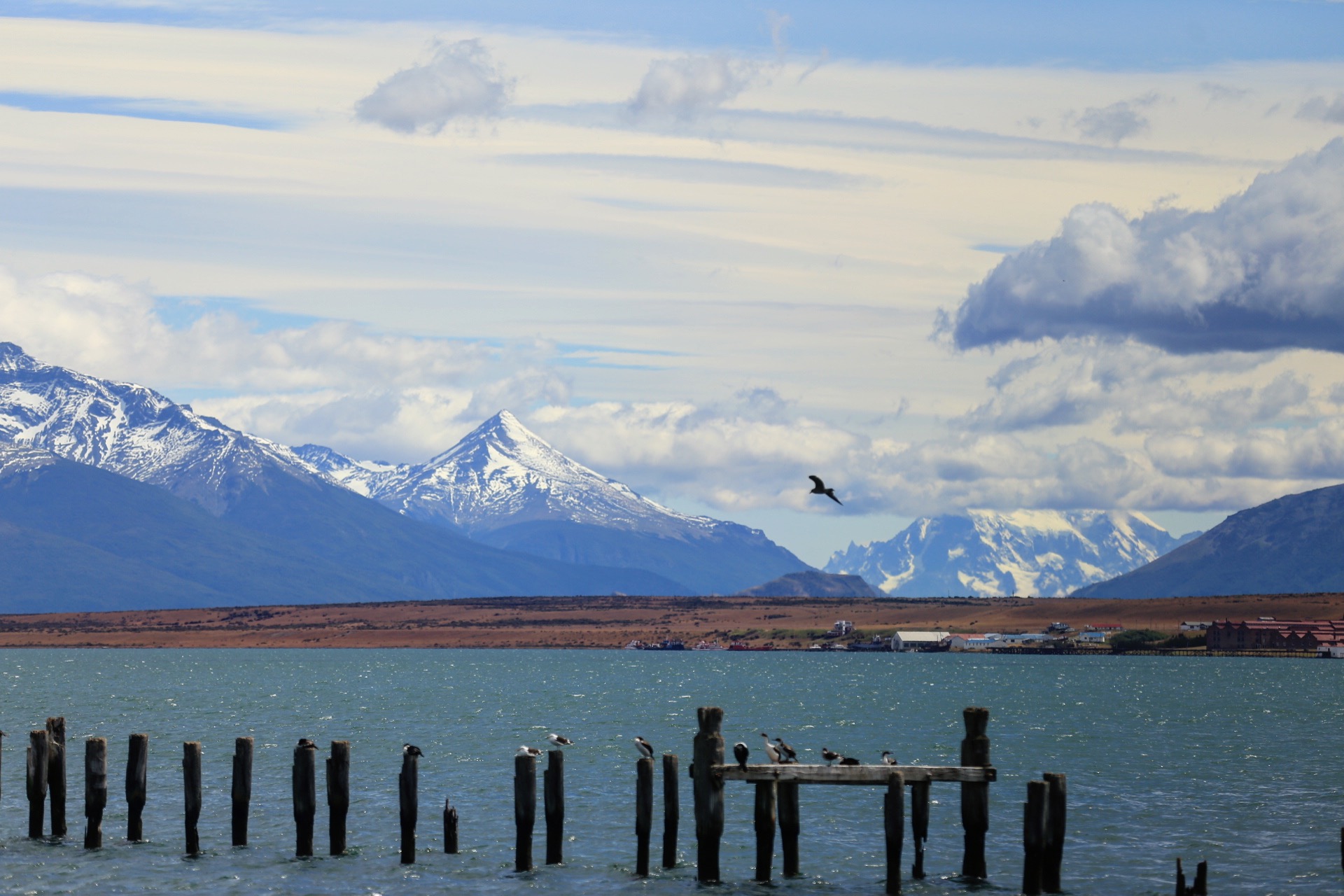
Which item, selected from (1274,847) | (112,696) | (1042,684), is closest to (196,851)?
(1274,847)

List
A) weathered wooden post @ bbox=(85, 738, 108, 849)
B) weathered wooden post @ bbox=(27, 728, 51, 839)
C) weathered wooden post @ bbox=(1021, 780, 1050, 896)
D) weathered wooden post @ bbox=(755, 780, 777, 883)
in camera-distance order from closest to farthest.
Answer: weathered wooden post @ bbox=(1021, 780, 1050, 896) < weathered wooden post @ bbox=(755, 780, 777, 883) < weathered wooden post @ bbox=(85, 738, 108, 849) < weathered wooden post @ bbox=(27, 728, 51, 839)

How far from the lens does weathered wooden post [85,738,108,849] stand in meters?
42.0

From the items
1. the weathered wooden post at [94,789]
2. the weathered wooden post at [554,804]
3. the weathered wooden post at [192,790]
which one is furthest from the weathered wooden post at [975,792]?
the weathered wooden post at [94,789]

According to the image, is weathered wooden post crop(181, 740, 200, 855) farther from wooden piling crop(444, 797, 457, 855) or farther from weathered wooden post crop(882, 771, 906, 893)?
weathered wooden post crop(882, 771, 906, 893)

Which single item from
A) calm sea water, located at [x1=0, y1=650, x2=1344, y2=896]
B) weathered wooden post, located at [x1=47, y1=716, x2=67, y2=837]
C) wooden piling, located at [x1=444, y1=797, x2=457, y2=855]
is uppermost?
weathered wooden post, located at [x1=47, y1=716, x2=67, y2=837]

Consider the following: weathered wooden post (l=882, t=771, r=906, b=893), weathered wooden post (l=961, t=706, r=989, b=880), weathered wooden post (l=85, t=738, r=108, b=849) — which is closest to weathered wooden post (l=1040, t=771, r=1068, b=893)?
weathered wooden post (l=961, t=706, r=989, b=880)

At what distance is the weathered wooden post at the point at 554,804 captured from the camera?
38656mm

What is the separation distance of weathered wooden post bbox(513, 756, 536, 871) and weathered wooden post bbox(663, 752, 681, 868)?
3.11m

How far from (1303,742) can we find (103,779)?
58760 mm

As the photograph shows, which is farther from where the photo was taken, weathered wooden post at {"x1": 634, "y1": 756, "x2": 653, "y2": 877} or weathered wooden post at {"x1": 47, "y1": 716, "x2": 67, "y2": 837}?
weathered wooden post at {"x1": 47, "y1": 716, "x2": 67, "y2": 837}

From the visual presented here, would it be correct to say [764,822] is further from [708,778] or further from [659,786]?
[659,786]

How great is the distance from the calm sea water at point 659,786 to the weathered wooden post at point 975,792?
1.01 meters

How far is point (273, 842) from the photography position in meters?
44.4

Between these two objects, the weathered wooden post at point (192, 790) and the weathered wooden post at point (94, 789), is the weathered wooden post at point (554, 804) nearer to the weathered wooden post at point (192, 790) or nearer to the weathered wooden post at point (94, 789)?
the weathered wooden post at point (192, 790)
